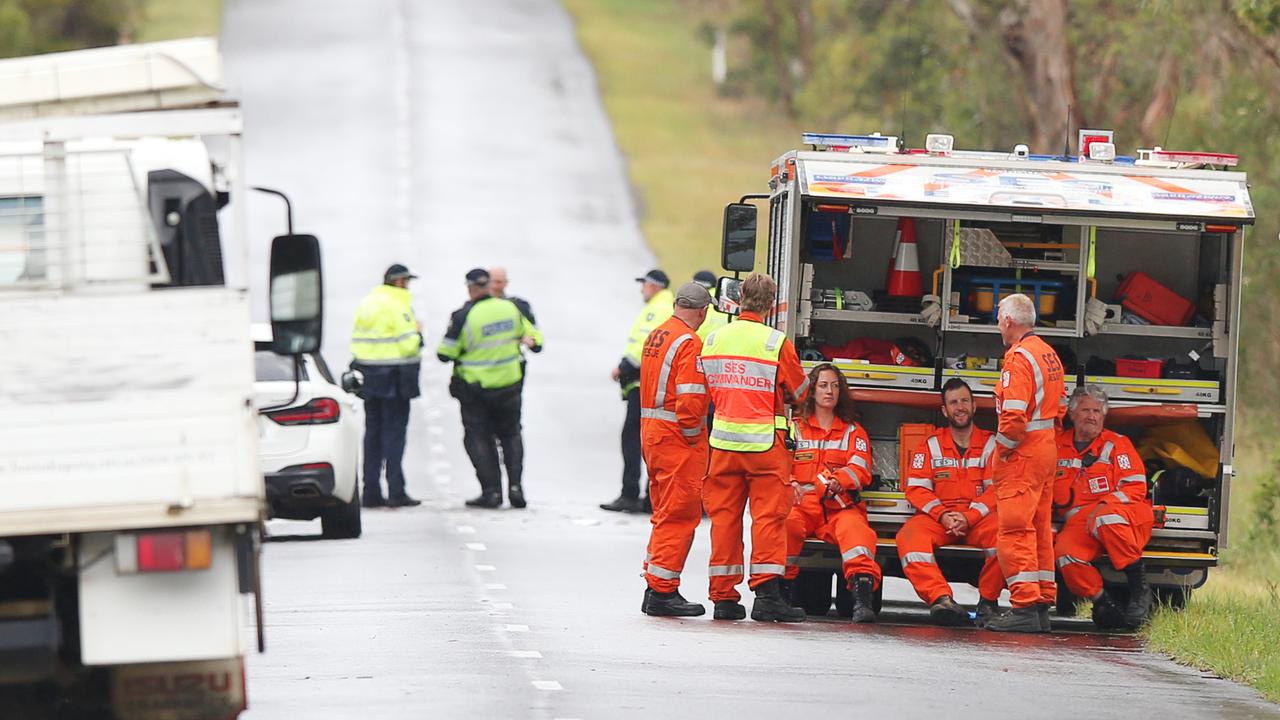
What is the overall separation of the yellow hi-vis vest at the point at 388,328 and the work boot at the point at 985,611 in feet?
23.2

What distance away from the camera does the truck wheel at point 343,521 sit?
15.5 m

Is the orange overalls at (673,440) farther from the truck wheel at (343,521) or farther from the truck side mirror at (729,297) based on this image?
the truck wheel at (343,521)

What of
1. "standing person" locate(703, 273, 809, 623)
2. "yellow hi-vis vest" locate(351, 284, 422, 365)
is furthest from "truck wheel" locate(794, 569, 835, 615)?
"yellow hi-vis vest" locate(351, 284, 422, 365)

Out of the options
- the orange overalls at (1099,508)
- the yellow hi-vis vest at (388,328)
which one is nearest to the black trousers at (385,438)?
the yellow hi-vis vest at (388,328)

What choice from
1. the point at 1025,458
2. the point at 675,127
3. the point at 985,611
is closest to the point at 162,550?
the point at 1025,458

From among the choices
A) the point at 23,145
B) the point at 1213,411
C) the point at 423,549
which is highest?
the point at 23,145

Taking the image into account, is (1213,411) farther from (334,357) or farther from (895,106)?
(895,106)

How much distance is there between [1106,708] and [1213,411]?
3716mm

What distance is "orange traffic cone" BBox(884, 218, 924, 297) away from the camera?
1336 centimetres

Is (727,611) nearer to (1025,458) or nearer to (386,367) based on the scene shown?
(1025,458)

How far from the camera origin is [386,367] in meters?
18.2

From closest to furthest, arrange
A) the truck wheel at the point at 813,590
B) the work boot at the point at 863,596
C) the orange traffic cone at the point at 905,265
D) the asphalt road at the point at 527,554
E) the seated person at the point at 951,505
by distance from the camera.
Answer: the asphalt road at the point at 527,554 → the work boot at the point at 863,596 → the seated person at the point at 951,505 → the truck wheel at the point at 813,590 → the orange traffic cone at the point at 905,265

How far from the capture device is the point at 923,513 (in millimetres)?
12352

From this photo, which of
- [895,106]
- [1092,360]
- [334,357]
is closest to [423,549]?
[1092,360]
